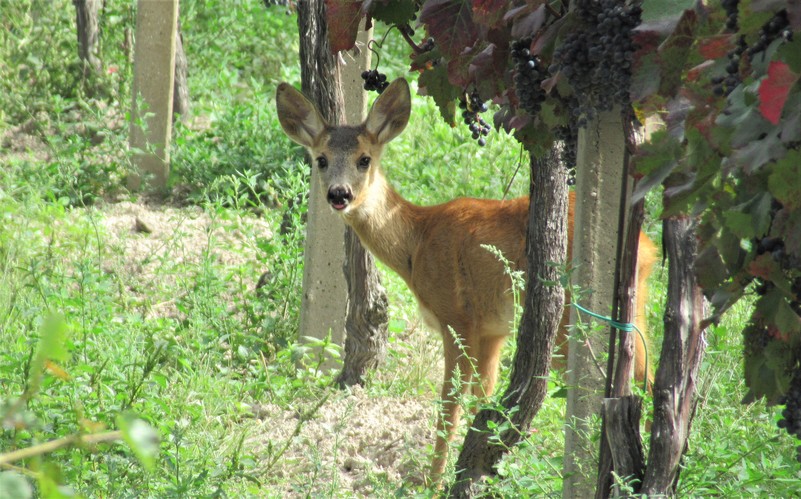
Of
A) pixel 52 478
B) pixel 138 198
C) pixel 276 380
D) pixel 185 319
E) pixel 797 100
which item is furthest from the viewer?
pixel 138 198

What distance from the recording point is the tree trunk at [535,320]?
13.7 ft

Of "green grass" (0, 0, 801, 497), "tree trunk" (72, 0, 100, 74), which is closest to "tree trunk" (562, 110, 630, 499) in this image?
"green grass" (0, 0, 801, 497)

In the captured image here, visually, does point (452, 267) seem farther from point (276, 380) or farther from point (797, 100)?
point (797, 100)

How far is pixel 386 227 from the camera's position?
6469mm

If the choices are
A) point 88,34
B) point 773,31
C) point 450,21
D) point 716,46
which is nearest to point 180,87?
point 88,34

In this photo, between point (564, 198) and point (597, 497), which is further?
point (564, 198)

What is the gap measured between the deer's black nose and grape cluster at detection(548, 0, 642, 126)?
3.54 meters

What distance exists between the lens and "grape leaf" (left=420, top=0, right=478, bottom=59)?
2.67m

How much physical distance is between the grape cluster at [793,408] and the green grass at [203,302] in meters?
1.19

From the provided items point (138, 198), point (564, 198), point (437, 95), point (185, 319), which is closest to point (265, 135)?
point (138, 198)

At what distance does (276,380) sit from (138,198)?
407 centimetres

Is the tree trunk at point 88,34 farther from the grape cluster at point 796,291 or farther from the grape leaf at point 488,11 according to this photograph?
the grape cluster at point 796,291

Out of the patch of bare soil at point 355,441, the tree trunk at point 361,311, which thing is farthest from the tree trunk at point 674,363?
the tree trunk at point 361,311

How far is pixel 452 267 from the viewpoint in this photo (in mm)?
6277
